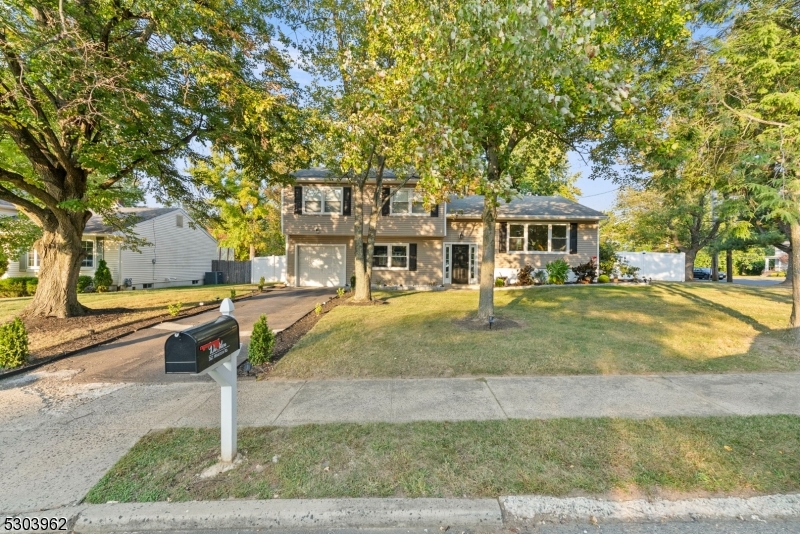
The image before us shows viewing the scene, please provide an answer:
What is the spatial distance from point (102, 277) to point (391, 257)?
525 inches

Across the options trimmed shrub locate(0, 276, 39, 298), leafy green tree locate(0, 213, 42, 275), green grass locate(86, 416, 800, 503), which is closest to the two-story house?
leafy green tree locate(0, 213, 42, 275)

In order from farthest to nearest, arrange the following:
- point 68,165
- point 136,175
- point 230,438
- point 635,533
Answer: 1. point 136,175
2. point 68,165
3. point 230,438
4. point 635,533

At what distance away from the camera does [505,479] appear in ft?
8.73

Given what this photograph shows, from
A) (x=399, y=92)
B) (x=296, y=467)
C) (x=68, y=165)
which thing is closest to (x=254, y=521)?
(x=296, y=467)

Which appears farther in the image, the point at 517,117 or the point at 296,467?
the point at 517,117

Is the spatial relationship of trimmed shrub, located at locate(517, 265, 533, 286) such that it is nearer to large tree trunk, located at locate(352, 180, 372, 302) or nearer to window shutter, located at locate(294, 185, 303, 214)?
large tree trunk, located at locate(352, 180, 372, 302)

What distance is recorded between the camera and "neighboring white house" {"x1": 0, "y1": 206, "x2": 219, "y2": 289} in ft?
56.0

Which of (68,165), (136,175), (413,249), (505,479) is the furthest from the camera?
(413,249)

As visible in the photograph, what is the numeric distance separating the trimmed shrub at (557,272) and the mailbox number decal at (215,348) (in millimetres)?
14928

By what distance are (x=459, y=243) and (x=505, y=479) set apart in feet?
48.1

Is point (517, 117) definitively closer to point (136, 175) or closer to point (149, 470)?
point (149, 470)

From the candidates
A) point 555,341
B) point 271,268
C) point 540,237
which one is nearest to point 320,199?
point 271,268

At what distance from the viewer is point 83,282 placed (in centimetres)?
1588

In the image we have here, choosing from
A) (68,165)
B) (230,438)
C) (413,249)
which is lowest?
(230,438)
